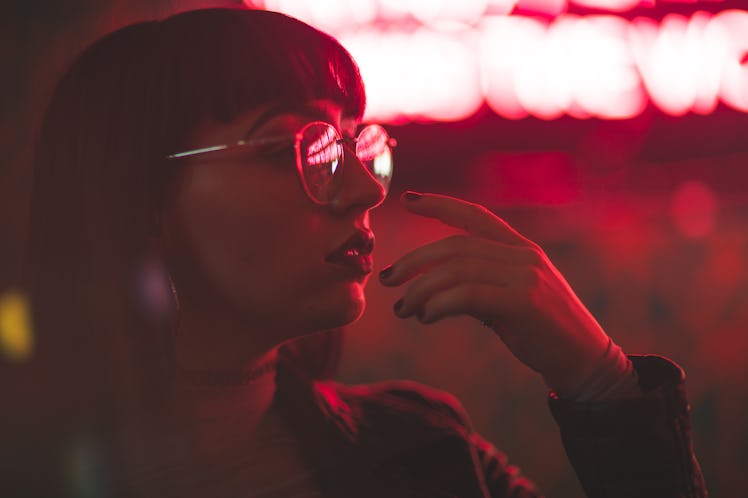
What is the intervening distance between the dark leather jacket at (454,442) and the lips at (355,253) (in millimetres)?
254

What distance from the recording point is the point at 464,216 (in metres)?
0.81

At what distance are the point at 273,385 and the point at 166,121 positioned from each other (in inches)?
15.1

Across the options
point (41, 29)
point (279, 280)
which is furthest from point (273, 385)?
point (41, 29)

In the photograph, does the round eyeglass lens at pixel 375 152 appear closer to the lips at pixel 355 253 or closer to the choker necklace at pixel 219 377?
the lips at pixel 355 253

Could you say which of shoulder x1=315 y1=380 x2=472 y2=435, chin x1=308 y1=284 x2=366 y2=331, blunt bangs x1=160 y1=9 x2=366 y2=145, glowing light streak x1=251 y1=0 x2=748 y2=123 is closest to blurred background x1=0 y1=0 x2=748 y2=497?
glowing light streak x1=251 y1=0 x2=748 y2=123

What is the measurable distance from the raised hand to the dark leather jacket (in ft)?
0.23

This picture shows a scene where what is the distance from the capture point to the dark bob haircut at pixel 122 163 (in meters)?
0.76

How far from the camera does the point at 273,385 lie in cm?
92

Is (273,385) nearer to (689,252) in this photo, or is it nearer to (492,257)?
(492,257)

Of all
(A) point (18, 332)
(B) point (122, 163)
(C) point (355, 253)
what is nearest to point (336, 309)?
(C) point (355, 253)

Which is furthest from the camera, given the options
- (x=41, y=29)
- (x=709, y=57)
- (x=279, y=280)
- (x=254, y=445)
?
(x=709, y=57)

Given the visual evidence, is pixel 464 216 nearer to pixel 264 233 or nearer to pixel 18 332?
pixel 264 233

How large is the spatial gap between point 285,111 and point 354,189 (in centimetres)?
12

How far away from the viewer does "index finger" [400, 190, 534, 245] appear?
2.64 feet
